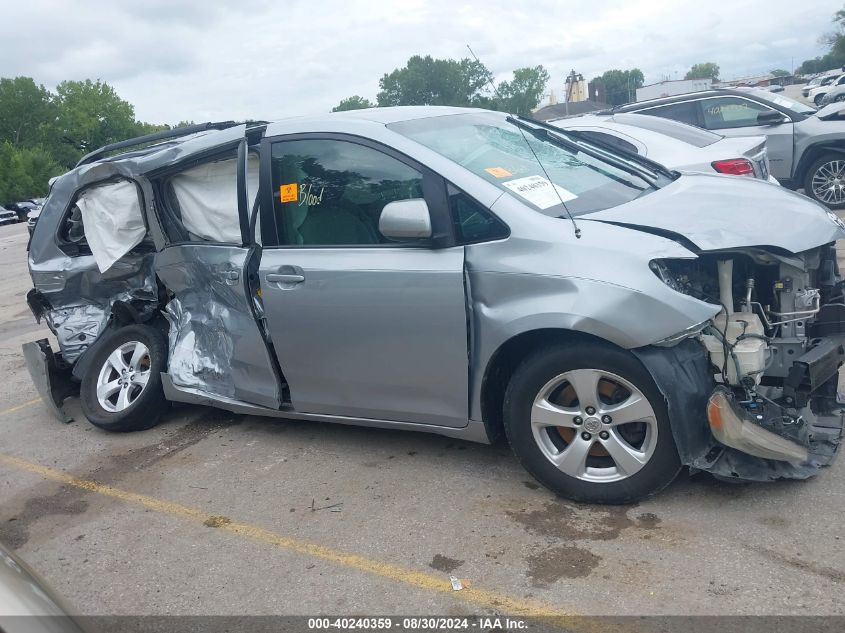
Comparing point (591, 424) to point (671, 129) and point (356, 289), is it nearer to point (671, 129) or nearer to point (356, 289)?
point (356, 289)

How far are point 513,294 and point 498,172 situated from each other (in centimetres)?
73

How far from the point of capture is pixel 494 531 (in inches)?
139

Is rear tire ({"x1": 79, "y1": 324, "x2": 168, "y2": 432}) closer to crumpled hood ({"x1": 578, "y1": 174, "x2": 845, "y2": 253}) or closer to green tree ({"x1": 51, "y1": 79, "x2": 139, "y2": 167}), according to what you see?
crumpled hood ({"x1": 578, "y1": 174, "x2": 845, "y2": 253})

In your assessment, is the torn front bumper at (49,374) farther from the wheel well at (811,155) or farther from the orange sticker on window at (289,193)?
the wheel well at (811,155)

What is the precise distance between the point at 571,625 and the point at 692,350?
129 centimetres

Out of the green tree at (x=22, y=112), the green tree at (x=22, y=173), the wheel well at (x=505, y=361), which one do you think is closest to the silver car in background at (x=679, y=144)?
the wheel well at (x=505, y=361)

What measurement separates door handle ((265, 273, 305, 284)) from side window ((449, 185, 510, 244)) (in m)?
0.97

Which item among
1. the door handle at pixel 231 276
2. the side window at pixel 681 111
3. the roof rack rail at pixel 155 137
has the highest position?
the side window at pixel 681 111

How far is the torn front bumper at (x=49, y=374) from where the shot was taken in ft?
19.1

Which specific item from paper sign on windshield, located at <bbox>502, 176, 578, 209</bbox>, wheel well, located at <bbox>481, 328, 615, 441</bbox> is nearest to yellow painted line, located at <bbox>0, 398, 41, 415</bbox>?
wheel well, located at <bbox>481, 328, 615, 441</bbox>

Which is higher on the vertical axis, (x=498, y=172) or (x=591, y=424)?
(x=498, y=172)

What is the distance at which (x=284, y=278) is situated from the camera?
14.1 ft

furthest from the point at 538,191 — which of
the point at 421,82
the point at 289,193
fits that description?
the point at 421,82

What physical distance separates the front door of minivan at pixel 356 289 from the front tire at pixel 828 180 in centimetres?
834
